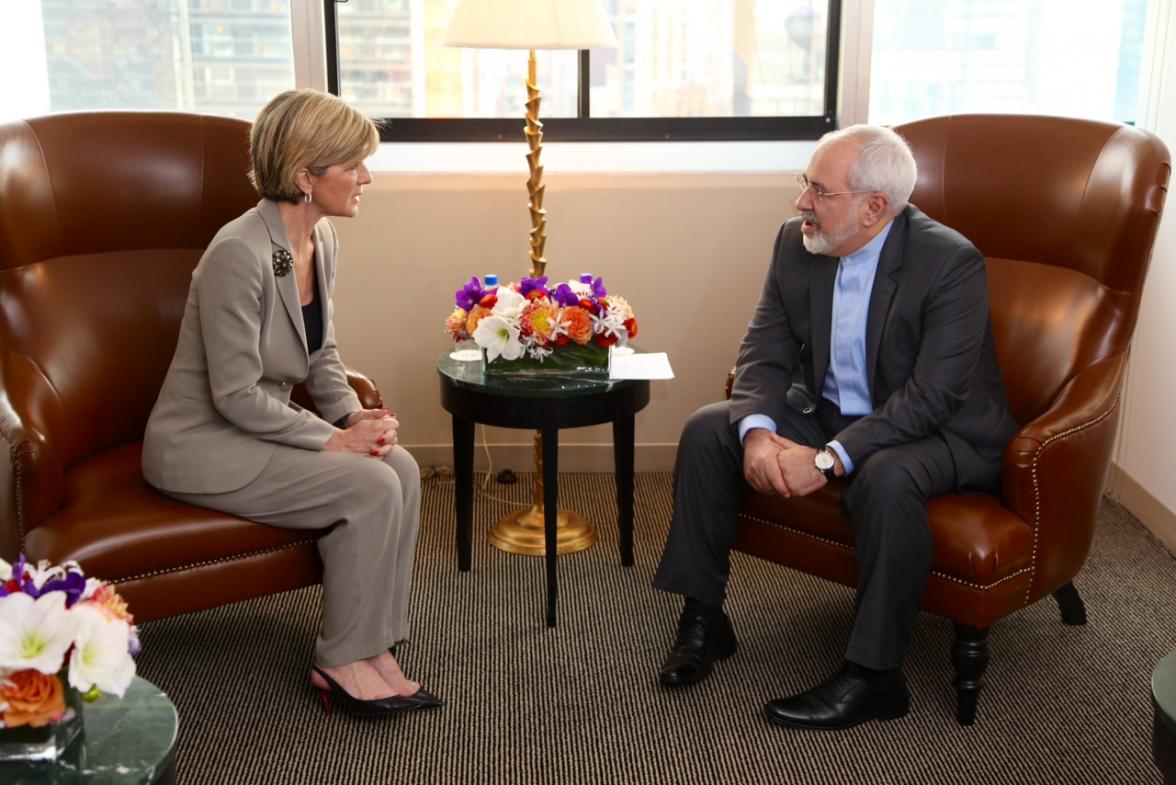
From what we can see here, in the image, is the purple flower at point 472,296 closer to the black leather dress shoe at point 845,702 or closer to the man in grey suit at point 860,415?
the man in grey suit at point 860,415

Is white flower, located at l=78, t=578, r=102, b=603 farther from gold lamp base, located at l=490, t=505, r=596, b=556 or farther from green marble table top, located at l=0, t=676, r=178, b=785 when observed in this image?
gold lamp base, located at l=490, t=505, r=596, b=556

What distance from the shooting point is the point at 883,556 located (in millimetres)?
2543

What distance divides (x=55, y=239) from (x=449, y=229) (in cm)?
138

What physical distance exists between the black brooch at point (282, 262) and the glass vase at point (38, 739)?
1.15 metres

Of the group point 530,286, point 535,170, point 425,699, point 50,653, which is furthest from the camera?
point 535,170

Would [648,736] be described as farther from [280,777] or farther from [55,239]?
[55,239]

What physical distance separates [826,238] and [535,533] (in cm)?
126

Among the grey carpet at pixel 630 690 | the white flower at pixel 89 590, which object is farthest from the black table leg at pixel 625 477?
the white flower at pixel 89 590

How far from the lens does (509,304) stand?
10.2 feet

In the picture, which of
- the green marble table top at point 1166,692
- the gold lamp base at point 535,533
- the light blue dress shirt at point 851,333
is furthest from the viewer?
the gold lamp base at point 535,533

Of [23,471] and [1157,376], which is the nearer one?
[23,471]

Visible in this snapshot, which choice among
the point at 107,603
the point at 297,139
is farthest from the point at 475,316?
the point at 107,603

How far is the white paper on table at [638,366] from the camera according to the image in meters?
3.14

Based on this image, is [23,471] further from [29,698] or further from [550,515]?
[550,515]
